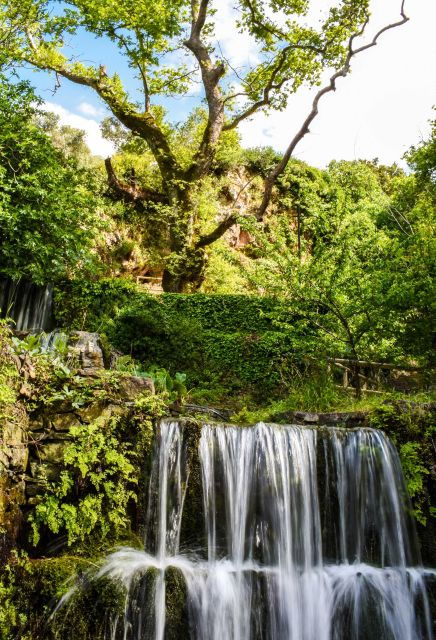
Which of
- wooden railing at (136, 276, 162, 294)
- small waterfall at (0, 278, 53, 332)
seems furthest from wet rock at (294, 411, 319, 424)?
wooden railing at (136, 276, 162, 294)

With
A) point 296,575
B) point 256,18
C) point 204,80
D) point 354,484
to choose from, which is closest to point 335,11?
point 256,18

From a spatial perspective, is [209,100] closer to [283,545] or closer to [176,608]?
[283,545]

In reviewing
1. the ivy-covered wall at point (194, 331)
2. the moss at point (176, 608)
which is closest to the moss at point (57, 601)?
the moss at point (176, 608)

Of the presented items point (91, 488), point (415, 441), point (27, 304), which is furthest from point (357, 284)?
point (27, 304)

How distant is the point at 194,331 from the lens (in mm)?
14172

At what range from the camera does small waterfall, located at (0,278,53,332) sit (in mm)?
13086

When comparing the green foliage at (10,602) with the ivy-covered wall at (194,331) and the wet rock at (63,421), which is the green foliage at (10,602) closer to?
the wet rock at (63,421)

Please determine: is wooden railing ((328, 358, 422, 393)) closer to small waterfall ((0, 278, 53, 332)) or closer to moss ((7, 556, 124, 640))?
moss ((7, 556, 124, 640))

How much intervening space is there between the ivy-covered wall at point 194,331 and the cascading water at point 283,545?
6227 millimetres

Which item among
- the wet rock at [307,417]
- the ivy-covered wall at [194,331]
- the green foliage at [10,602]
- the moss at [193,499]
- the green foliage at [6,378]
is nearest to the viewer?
the green foliage at [10,602]

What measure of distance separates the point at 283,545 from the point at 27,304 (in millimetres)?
10623

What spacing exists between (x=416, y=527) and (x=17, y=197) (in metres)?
10.7

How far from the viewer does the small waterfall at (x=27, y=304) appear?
13086 millimetres

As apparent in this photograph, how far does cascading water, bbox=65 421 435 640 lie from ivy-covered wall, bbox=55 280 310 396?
6227 millimetres
